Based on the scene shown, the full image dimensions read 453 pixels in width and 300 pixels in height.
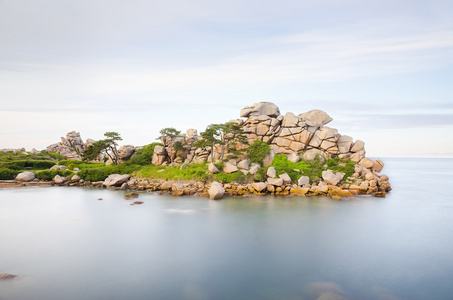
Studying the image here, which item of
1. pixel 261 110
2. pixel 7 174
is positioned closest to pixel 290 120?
pixel 261 110

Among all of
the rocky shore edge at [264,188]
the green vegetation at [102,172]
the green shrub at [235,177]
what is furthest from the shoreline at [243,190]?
the green vegetation at [102,172]

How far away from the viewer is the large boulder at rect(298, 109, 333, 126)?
38344 millimetres

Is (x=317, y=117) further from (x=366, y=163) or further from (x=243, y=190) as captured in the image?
(x=243, y=190)

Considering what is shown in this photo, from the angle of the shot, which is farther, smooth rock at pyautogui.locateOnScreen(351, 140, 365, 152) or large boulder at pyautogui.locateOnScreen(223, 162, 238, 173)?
smooth rock at pyautogui.locateOnScreen(351, 140, 365, 152)

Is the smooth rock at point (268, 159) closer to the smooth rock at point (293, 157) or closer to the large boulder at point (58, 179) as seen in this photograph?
the smooth rock at point (293, 157)

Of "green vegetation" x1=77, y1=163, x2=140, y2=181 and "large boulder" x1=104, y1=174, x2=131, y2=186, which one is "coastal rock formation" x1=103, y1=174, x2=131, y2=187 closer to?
"large boulder" x1=104, y1=174, x2=131, y2=186

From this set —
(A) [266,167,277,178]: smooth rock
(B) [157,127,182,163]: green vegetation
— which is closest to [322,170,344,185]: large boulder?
(A) [266,167,277,178]: smooth rock

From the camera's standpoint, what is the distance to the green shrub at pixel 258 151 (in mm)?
33125

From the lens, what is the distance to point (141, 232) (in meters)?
17.2

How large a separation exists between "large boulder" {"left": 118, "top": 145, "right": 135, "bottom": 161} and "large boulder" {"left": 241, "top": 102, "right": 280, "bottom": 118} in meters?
18.2

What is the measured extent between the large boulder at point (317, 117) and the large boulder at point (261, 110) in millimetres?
3894

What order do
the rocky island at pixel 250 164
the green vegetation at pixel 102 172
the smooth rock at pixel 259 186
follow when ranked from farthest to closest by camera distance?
1. the green vegetation at pixel 102 172
2. the rocky island at pixel 250 164
3. the smooth rock at pixel 259 186

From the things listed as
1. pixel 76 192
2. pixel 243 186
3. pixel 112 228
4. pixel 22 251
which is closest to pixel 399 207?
pixel 243 186

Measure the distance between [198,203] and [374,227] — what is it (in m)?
14.3
